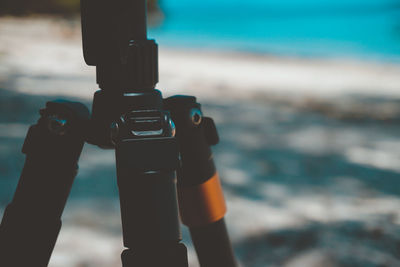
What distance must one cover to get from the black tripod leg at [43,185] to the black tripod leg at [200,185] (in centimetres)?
16

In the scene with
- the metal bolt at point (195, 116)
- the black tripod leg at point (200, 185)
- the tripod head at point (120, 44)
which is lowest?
the black tripod leg at point (200, 185)

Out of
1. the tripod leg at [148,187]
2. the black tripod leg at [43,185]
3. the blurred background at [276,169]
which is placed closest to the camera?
the tripod leg at [148,187]

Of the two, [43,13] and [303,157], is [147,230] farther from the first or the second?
[43,13]

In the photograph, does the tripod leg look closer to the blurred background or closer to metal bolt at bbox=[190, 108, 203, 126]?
metal bolt at bbox=[190, 108, 203, 126]

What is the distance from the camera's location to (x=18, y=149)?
6.76 ft

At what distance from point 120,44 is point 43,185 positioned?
261mm

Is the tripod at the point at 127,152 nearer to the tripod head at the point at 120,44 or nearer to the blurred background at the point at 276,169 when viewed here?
the tripod head at the point at 120,44

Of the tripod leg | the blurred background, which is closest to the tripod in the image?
the tripod leg

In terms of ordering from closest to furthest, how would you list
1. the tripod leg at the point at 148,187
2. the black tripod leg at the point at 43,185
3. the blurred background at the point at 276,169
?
the tripod leg at the point at 148,187, the black tripod leg at the point at 43,185, the blurred background at the point at 276,169

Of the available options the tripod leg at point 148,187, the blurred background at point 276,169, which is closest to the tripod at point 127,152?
the tripod leg at point 148,187

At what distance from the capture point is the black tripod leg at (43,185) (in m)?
0.59

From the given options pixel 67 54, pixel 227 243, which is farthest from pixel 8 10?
pixel 227 243

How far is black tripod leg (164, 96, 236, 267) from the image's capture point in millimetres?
634

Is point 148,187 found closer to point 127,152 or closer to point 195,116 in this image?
point 127,152
